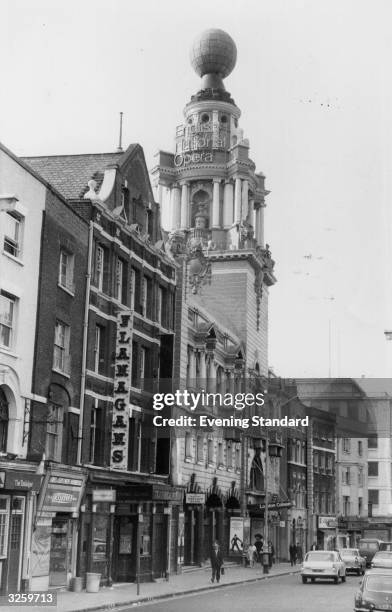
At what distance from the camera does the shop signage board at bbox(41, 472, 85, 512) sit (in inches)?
1249

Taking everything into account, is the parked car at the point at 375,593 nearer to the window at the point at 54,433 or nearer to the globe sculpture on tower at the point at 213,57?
the window at the point at 54,433

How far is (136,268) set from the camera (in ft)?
139

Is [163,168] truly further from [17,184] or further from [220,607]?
[220,607]

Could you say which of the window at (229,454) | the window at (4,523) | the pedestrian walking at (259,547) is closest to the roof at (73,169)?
the window at (4,523)

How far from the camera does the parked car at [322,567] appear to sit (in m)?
43.3

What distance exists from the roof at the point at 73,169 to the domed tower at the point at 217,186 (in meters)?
27.6

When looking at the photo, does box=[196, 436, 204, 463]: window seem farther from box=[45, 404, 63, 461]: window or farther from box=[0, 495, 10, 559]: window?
box=[0, 495, 10, 559]: window

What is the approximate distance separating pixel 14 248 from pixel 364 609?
50.3ft

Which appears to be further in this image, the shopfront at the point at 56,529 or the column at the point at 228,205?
the column at the point at 228,205

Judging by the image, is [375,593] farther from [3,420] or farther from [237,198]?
[237,198]

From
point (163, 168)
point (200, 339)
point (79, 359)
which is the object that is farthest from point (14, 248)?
point (163, 168)

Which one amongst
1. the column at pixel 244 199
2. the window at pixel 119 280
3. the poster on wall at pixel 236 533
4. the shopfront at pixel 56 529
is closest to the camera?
the shopfront at pixel 56 529

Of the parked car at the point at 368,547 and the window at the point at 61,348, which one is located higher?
the window at the point at 61,348

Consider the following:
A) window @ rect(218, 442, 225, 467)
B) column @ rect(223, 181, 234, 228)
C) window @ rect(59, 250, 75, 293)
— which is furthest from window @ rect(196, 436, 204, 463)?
column @ rect(223, 181, 234, 228)
